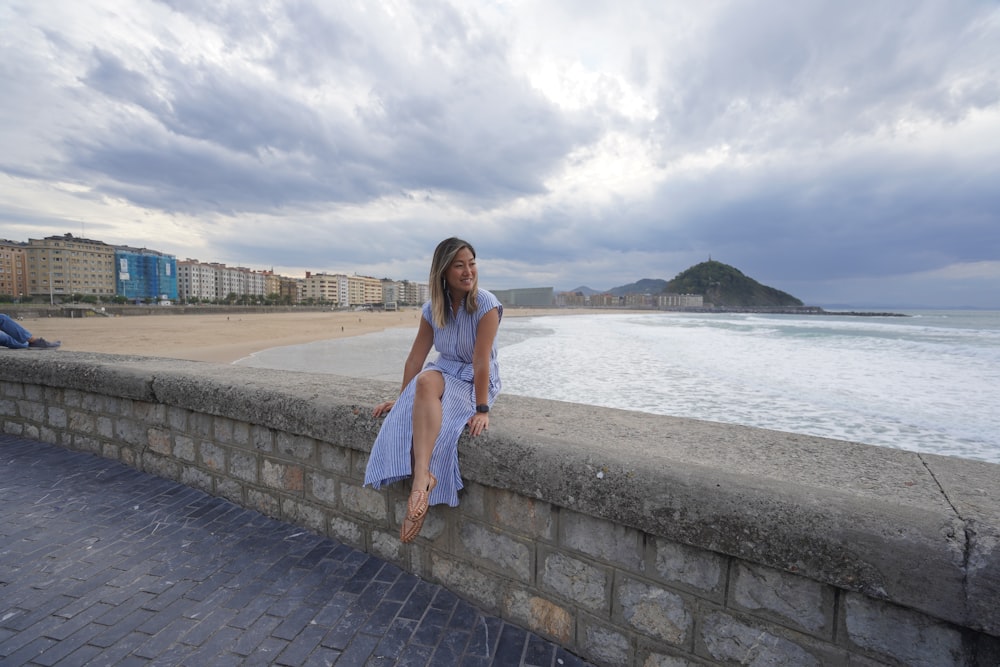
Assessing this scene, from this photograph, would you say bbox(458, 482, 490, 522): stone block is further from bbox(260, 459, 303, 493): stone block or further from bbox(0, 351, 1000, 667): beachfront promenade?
bbox(260, 459, 303, 493): stone block

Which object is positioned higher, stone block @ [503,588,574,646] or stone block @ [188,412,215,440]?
stone block @ [188,412,215,440]

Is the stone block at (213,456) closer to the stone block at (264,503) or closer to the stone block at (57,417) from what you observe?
the stone block at (264,503)

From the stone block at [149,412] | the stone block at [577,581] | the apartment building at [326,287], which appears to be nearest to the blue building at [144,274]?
the apartment building at [326,287]

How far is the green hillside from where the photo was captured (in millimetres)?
141250

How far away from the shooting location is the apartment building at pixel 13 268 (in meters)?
82.3

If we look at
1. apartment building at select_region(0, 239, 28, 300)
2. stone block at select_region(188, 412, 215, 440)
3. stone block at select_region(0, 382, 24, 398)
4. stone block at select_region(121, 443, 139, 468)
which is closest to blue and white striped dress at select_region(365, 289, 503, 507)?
stone block at select_region(188, 412, 215, 440)

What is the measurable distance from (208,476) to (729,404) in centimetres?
773

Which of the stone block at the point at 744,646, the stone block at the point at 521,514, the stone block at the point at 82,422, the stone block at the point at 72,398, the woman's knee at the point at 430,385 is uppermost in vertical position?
the woman's knee at the point at 430,385

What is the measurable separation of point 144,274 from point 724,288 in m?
158

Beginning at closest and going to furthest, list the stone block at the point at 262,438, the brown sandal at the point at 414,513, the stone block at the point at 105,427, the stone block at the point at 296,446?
1. the brown sandal at the point at 414,513
2. the stone block at the point at 296,446
3. the stone block at the point at 262,438
4. the stone block at the point at 105,427

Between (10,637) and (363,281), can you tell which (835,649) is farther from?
(363,281)

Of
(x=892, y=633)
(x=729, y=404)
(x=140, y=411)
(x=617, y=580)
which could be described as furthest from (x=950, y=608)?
(x=729, y=404)

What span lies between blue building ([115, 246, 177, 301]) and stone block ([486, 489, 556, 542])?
119m

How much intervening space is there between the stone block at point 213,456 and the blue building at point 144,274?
116529 mm
